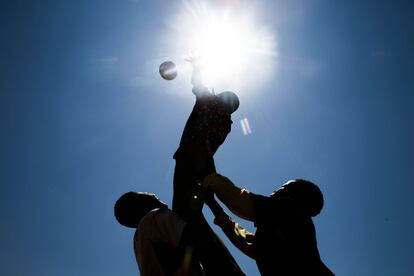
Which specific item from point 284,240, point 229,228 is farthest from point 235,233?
point 284,240

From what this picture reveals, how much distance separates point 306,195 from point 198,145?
1.48 metres

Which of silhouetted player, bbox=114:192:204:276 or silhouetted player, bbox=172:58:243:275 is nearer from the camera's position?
silhouetted player, bbox=114:192:204:276

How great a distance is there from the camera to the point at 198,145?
14.0ft

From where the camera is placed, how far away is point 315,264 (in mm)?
2926

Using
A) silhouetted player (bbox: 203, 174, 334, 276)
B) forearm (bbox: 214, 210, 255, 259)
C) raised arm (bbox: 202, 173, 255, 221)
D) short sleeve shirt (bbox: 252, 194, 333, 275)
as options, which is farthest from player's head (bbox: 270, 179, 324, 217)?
forearm (bbox: 214, 210, 255, 259)

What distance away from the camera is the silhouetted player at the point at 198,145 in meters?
3.78

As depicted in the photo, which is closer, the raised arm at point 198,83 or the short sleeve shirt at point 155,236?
the short sleeve shirt at point 155,236

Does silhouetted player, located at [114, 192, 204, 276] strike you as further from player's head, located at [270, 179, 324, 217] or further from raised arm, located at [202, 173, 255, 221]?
player's head, located at [270, 179, 324, 217]

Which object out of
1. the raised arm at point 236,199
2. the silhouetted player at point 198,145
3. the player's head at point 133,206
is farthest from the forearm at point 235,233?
the player's head at point 133,206

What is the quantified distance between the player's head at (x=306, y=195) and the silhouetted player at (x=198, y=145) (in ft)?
2.98

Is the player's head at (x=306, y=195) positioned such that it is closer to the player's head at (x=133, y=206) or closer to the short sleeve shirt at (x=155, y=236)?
the short sleeve shirt at (x=155, y=236)

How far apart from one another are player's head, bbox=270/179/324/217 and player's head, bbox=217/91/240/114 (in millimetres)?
1403

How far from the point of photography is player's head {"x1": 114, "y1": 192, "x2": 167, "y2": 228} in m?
3.42

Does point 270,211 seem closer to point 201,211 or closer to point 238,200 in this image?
point 238,200
